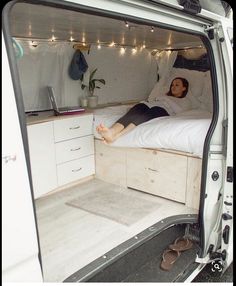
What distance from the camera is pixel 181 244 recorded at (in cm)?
212

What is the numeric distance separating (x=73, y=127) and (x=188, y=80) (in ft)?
6.93

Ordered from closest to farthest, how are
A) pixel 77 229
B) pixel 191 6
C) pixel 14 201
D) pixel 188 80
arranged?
pixel 14 201 → pixel 191 6 → pixel 77 229 → pixel 188 80

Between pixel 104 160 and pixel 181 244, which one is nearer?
pixel 181 244

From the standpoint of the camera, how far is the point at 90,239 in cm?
193

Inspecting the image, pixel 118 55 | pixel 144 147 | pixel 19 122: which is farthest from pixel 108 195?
pixel 118 55

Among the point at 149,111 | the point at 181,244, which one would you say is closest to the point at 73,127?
the point at 149,111

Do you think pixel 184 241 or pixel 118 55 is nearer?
pixel 184 241

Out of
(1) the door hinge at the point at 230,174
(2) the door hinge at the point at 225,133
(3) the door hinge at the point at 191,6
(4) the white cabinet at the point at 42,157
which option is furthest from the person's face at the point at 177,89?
(3) the door hinge at the point at 191,6

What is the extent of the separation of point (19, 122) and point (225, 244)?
1662mm

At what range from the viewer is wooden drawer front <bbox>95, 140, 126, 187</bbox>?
296 centimetres

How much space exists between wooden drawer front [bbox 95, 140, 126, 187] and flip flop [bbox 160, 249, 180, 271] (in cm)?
102

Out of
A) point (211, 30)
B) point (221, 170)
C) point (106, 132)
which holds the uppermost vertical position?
point (211, 30)

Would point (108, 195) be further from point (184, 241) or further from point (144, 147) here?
point (184, 241)

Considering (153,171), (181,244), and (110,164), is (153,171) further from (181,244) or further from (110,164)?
(181,244)
